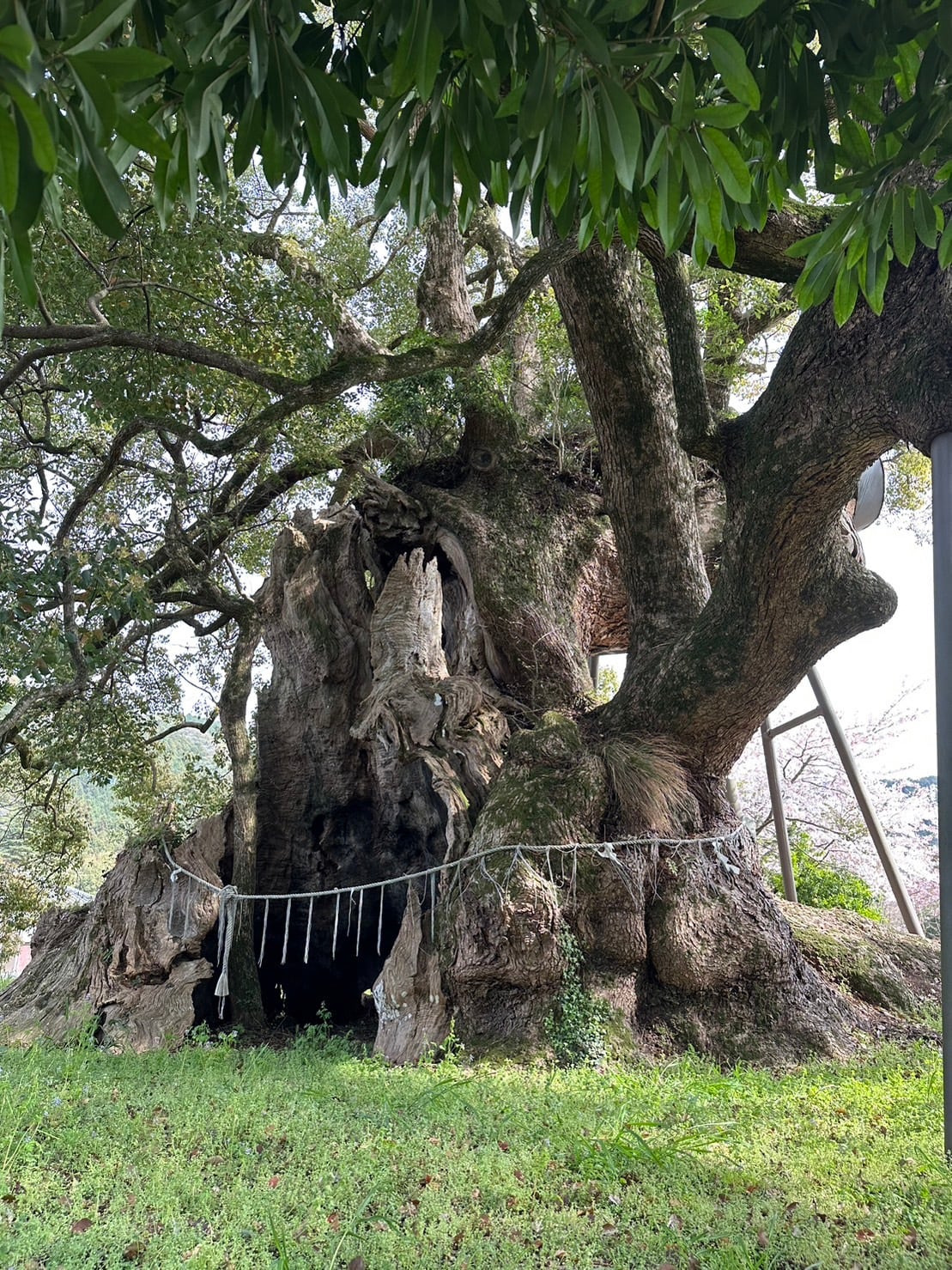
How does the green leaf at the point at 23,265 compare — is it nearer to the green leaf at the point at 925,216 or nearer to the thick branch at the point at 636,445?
the green leaf at the point at 925,216

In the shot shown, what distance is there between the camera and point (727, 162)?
160cm

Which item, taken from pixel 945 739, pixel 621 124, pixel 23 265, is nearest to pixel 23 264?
pixel 23 265

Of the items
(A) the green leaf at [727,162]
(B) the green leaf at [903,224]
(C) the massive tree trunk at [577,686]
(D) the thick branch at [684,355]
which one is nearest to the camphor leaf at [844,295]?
(B) the green leaf at [903,224]

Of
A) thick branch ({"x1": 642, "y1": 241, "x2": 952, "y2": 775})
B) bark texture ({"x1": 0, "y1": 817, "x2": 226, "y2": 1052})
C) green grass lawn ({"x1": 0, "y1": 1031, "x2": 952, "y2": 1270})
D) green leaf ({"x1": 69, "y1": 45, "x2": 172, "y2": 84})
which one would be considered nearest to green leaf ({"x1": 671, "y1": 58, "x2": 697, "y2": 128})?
green leaf ({"x1": 69, "y1": 45, "x2": 172, "y2": 84})

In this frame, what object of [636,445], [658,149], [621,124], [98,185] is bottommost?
[98,185]

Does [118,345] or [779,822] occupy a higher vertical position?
[118,345]

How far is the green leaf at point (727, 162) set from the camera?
1.58 metres

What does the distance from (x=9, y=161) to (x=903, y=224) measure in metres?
1.83

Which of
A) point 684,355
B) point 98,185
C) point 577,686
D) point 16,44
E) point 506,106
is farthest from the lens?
point 577,686

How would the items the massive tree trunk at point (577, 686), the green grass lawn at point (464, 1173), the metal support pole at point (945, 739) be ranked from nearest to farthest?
the green grass lawn at point (464, 1173), the metal support pole at point (945, 739), the massive tree trunk at point (577, 686)

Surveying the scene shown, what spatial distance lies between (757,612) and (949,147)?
3.23 metres

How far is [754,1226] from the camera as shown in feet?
8.32

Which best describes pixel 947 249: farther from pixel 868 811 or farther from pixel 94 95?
pixel 868 811

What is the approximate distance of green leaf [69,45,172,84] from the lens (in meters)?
1.15
